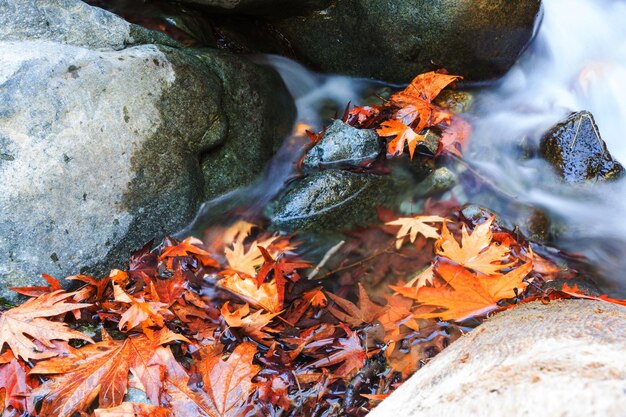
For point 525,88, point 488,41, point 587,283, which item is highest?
point 488,41

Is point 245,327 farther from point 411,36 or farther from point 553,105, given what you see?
point 553,105

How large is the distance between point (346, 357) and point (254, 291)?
749mm

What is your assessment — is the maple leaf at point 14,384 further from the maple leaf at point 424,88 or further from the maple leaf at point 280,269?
the maple leaf at point 424,88

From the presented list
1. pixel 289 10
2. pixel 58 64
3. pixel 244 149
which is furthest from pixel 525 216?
pixel 58 64

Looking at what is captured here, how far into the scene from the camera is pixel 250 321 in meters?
2.78

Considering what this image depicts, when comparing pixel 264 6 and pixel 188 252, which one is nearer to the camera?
pixel 188 252

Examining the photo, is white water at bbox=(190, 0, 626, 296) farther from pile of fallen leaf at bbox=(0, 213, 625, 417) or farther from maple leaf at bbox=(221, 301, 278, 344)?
maple leaf at bbox=(221, 301, 278, 344)

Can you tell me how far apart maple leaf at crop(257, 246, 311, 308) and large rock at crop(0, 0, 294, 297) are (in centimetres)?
91

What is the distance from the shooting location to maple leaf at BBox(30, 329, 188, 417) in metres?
2.32

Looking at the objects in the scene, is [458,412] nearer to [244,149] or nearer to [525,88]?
[244,149]

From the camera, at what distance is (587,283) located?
3312mm

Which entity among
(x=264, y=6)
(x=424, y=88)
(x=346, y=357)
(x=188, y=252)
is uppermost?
(x=264, y=6)

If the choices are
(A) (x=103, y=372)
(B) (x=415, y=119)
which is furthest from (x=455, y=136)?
(A) (x=103, y=372)

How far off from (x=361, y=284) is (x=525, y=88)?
3.18m
